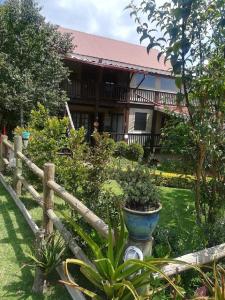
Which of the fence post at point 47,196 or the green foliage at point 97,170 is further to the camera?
the green foliage at point 97,170

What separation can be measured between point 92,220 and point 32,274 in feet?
5.29

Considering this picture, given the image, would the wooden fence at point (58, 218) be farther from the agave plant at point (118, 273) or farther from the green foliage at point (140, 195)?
the green foliage at point (140, 195)

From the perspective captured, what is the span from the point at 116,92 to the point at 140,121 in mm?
3532

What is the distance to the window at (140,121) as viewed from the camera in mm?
22844

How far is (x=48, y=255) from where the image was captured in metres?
3.93

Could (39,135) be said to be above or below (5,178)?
above

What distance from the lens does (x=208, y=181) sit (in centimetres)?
512

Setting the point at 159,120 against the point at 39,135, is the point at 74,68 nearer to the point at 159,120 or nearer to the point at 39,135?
the point at 159,120

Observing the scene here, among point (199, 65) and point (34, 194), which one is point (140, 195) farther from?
point (34, 194)

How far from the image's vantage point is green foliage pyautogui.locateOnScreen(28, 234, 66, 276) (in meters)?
3.86

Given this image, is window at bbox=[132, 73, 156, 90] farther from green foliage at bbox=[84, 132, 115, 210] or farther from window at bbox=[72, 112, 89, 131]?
green foliage at bbox=[84, 132, 115, 210]

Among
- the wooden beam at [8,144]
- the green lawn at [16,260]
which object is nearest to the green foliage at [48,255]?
the green lawn at [16,260]

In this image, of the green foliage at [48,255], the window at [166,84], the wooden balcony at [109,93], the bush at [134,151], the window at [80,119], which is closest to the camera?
the green foliage at [48,255]

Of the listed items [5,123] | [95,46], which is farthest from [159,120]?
[5,123]
